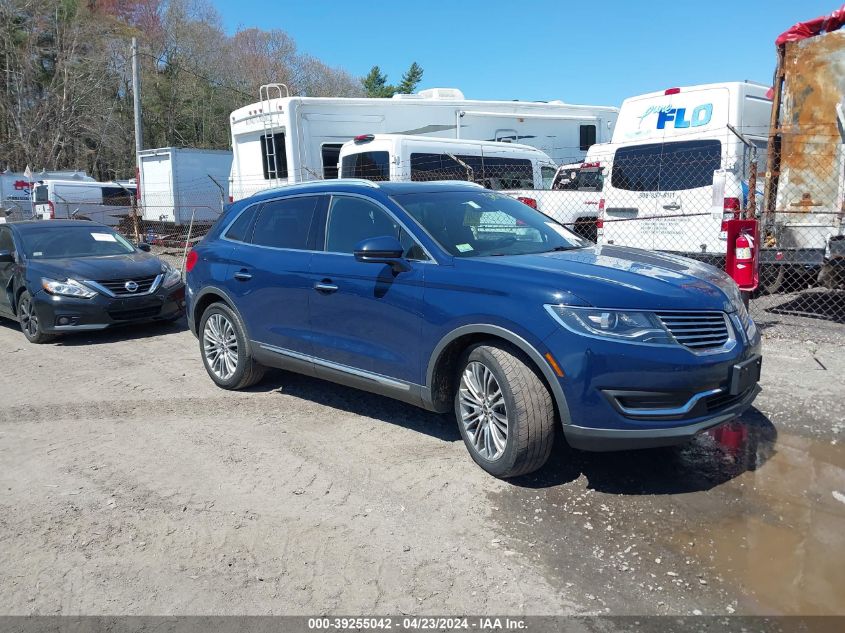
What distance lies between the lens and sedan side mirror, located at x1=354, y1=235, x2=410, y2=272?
4324 millimetres

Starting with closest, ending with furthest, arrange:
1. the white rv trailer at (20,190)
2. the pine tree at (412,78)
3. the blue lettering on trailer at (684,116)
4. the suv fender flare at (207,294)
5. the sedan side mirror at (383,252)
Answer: the sedan side mirror at (383,252), the suv fender flare at (207,294), the blue lettering on trailer at (684,116), the white rv trailer at (20,190), the pine tree at (412,78)

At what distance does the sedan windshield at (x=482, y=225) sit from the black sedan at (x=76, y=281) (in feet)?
16.3

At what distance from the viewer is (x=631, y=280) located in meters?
3.79

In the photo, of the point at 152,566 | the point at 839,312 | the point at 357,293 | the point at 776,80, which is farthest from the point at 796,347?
the point at 152,566

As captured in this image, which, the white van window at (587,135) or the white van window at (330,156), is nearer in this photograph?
the white van window at (330,156)

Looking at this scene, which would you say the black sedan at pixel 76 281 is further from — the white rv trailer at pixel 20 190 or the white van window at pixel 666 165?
the white rv trailer at pixel 20 190

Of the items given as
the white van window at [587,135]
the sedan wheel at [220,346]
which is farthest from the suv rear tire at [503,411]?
the white van window at [587,135]

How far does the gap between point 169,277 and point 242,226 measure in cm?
347

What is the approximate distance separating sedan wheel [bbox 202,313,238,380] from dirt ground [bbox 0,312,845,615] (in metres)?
0.52

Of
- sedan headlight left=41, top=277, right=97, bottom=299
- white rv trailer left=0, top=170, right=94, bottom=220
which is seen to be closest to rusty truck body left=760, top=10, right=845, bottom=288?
sedan headlight left=41, top=277, right=97, bottom=299

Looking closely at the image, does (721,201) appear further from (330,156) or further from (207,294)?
(330,156)

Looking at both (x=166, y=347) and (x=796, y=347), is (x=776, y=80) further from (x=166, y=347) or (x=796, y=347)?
(x=166, y=347)

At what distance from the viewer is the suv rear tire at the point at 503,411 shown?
380 cm

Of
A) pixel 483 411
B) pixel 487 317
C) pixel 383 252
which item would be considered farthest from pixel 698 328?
pixel 383 252
